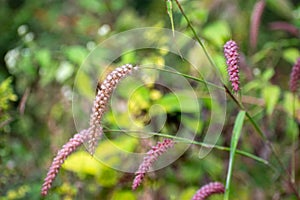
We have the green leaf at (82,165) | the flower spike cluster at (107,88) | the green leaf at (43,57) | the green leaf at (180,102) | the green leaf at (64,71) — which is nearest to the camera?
the flower spike cluster at (107,88)

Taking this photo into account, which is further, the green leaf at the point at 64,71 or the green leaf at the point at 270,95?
the green leaf at the point at 64,71

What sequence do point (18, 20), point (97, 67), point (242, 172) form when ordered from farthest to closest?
point (18, 20) → point (242, 172) → point (97, 67)

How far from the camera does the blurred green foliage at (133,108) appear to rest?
5.09 ft

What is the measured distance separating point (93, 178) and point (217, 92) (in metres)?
0.41

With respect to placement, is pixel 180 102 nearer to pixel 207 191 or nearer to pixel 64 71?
pixel 207 191

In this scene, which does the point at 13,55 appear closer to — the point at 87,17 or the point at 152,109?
the point at 87,17

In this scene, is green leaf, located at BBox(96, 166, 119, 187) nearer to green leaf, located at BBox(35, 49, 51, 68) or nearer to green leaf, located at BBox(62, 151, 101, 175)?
green leaf, located at BBox(62, 151, 101, 175)

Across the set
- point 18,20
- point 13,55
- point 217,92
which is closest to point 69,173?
point 217,92

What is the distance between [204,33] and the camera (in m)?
1.67

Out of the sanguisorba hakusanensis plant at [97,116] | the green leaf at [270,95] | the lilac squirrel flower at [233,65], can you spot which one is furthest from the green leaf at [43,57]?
the lilac squirrel flower at [233,65]

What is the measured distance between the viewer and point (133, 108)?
1657 millimetres

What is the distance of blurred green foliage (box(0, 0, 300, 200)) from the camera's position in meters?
1.55

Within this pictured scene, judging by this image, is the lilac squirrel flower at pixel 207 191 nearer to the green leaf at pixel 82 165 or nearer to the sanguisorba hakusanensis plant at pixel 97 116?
the sanguisorba hakusanensis plant at pixel 97 116

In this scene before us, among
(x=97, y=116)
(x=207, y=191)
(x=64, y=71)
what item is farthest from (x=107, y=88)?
(x=64, y=71)
